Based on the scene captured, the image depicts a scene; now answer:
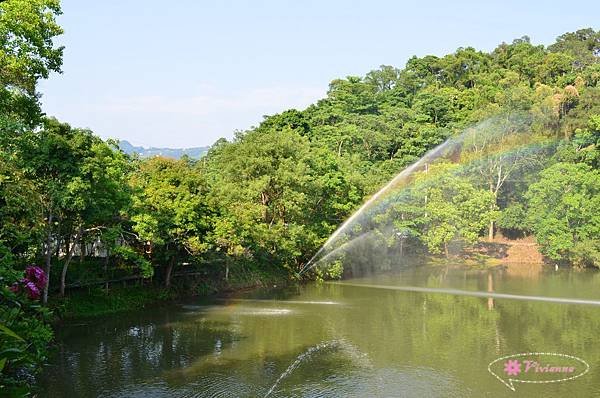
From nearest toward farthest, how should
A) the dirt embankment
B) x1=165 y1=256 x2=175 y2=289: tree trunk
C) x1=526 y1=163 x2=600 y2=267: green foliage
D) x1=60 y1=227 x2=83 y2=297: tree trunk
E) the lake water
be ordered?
the lake water, x1=60 y1=227 x2=83 y2=297: tree trunk, x1=165 y1=256 x2=175 y2=289: tree trunk, x1=526 y1=163 x2=600 y2=267: green foliage, the dirt embankment

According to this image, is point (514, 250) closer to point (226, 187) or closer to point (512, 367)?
point (226, 187)

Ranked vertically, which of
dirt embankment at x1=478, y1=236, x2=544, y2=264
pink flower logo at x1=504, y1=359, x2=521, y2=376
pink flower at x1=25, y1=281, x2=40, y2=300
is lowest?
pink flower logo at x1=504, y1=359, x2=521, y2=376

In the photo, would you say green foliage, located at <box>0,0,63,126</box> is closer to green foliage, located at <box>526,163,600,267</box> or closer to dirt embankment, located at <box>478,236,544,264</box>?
green foliage, located at <box>526,163,600,267</box>

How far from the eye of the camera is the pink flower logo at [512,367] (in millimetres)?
16703

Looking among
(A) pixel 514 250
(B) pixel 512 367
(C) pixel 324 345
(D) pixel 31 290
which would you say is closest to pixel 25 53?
(D) pixel 31 290

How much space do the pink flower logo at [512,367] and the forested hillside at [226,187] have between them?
1315 centimetres

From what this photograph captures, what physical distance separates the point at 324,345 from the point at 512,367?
6.42 metres

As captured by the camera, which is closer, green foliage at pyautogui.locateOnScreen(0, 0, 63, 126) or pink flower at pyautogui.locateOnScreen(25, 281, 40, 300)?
pink flower at pyautogui.locateOnScreen(25, 281, 40, 300)

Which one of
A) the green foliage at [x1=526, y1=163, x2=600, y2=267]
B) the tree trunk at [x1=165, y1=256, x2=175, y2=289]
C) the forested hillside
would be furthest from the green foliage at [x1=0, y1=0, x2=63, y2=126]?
the green foliage at [x1=526, y1=163, x2=600, y2=267]

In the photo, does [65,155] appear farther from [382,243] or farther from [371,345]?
[382,243]

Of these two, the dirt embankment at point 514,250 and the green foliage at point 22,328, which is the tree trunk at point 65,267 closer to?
the green foliage at point 22,328

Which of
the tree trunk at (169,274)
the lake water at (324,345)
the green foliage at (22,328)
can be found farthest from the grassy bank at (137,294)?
the green foliage at (22,328)

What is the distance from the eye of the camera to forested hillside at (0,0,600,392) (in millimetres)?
16000

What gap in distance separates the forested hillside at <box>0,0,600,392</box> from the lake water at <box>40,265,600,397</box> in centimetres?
302
